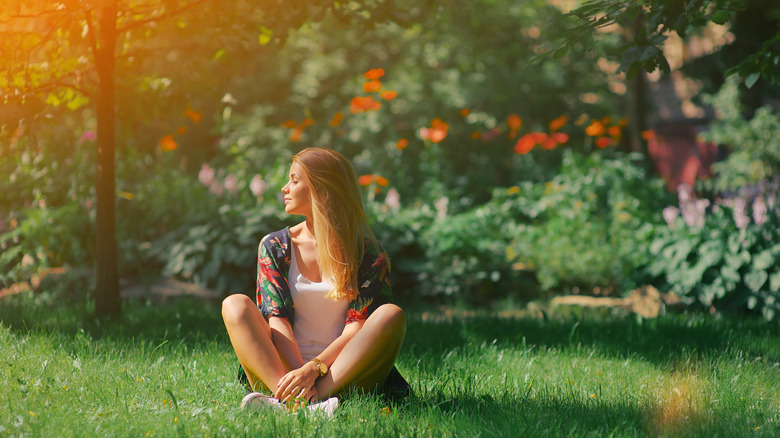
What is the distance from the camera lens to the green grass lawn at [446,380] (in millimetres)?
2574

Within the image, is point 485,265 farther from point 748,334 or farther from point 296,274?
point 296,274

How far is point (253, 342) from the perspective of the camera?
2750mm

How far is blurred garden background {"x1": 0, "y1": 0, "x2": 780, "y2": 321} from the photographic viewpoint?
4383 mm

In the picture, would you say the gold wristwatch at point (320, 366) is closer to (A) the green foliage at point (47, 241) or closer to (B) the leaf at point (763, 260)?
(B) the leaf at point (763, 260)

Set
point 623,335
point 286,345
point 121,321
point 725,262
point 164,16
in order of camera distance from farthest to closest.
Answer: point 725,262, point 623,335, point 121,321, point 164,16, point 286,345

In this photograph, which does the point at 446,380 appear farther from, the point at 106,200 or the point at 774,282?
the point at 774,282

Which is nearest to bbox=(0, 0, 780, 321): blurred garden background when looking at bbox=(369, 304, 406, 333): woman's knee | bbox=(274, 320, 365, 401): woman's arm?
bbox=(369, 304, 406, 333): woman's knee

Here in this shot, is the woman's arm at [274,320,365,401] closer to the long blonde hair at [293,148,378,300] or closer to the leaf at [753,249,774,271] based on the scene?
the long blonde hair at [293,148,378,300]

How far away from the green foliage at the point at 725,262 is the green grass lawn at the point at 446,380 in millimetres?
409

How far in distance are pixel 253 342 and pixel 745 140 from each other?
1062 centimetres

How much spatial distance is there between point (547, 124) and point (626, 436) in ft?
29.5

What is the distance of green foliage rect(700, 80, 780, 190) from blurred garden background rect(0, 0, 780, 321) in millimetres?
36

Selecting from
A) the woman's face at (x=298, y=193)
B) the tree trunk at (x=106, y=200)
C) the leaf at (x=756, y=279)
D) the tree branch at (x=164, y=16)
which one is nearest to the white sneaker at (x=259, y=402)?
the woman's face at (x=298, y=193)

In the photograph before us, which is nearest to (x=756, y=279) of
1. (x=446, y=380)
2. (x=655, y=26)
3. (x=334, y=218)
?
(x=655, y=26)
